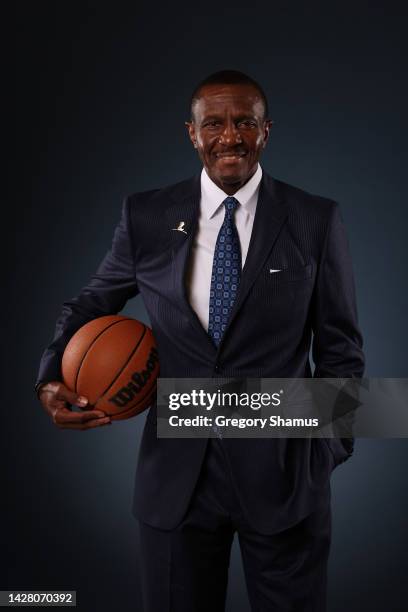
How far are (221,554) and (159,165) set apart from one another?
2128 mm

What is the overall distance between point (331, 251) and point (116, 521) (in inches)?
88.0

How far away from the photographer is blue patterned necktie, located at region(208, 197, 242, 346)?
87.5 inches

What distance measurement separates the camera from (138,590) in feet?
12.0

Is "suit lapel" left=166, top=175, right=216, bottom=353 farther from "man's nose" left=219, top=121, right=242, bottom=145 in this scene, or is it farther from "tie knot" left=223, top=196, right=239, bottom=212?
"man's nose" left=219, top=121, right=242, bottom=145

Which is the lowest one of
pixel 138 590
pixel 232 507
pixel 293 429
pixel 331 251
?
pixel 138 590

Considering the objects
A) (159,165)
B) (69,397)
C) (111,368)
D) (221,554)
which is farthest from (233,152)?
(159,165)

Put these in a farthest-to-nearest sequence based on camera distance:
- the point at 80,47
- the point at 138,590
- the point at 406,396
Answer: the point at 80,47, the point at 138,590, the point at 406,396

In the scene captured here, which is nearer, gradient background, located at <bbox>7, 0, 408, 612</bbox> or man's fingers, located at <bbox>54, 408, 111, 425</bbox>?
man's fingers, located at <bbox>54, 408, 111, 425</bbox>

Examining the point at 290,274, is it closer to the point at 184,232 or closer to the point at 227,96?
the point at 184,232

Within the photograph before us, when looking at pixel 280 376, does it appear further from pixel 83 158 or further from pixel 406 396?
pixel 83 158

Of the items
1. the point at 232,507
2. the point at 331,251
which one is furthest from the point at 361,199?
the point at 232,507

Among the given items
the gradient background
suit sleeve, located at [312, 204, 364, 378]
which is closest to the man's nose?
suit sleeve, located at [312, 204, 364, 378]

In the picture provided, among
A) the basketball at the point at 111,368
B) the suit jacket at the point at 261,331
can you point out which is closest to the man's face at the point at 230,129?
the suit jacket at the point at 261,331

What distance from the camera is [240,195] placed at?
89.9 inches
